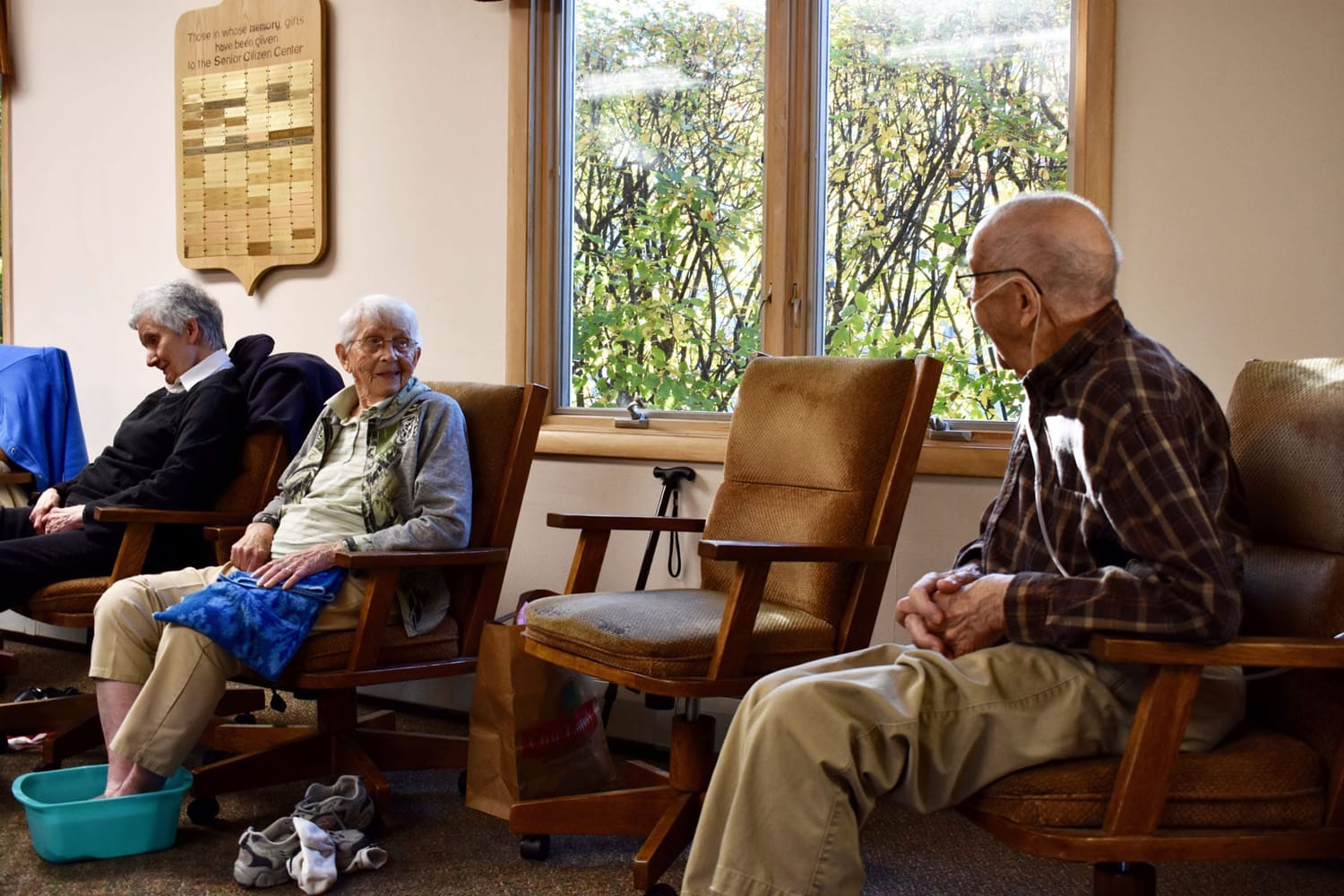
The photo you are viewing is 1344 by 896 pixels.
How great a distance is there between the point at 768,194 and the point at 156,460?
5.67 feet

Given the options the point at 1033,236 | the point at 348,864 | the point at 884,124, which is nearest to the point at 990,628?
the point at 1033,236

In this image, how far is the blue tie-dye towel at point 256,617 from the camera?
248cm

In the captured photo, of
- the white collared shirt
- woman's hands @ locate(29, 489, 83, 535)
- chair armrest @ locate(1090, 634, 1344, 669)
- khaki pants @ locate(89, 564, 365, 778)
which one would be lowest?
khaki pants @ locate(89, 564, 365, 778)

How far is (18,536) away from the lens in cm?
339

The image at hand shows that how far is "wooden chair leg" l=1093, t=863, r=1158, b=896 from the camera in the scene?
1547mm

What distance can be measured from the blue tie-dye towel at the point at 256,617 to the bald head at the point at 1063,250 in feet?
4.96

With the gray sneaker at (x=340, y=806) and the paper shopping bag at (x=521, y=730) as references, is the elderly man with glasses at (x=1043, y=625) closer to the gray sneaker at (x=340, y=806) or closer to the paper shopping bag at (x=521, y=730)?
the paper shopping bag at (x=521, y=730)

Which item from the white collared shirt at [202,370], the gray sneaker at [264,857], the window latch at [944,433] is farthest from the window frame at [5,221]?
the window latch at [944,433]

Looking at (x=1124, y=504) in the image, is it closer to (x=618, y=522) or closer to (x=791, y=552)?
(x=791, y=552)

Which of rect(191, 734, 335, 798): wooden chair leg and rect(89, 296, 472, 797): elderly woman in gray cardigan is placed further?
rect(191, 734, 335, 798): wooden chair leg

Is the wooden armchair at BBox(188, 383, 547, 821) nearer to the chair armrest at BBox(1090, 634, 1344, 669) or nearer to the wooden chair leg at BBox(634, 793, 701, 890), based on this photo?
the wooden chair leg at BBox(634, 793, 701, 890)

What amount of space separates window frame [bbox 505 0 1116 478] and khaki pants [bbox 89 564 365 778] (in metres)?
0.97

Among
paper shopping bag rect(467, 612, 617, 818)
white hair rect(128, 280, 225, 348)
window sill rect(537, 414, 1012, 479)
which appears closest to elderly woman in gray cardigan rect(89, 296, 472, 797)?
paper shopping bag rect(467, 612, 617, 818)

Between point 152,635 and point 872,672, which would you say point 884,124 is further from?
→ point 152,635
